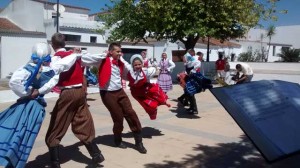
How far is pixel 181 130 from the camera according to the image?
6902mm

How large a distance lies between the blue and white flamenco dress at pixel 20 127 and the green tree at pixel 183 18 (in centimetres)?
1236

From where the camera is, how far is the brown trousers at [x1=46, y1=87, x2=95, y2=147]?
14.2ft

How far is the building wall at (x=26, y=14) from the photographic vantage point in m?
31.8

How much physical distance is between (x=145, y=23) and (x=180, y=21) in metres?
2.01

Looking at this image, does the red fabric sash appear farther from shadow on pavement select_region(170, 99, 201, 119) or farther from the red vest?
shadow on pavement select_region(170, 99, 201, 119)

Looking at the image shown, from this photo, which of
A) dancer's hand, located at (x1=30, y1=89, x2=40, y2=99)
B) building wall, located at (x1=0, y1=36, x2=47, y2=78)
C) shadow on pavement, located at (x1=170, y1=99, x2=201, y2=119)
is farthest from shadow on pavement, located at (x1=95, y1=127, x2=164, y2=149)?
building wall, located at (x1=0, y1=36, x2=47, y2=78)

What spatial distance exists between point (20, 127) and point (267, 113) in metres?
2.57

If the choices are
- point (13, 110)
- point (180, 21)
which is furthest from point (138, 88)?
point (180, 21)

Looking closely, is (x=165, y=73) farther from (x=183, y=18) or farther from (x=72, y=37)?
(x=72, y=37)

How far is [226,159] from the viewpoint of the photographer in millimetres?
5172

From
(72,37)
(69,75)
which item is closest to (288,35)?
(72,37)

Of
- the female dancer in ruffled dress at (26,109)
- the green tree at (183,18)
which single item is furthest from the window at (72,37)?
the female dancer in ruffled dress at (26,109)

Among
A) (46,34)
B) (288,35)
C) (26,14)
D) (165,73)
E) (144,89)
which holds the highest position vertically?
(288,35)

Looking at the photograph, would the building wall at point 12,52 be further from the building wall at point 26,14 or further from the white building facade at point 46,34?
the building wall at point 26,14
